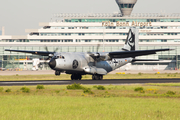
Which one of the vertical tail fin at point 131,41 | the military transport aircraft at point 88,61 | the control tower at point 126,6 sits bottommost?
the military transport aircraft at point 88,61

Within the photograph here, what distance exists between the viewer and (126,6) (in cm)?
13362

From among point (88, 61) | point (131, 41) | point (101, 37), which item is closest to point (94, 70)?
point (88, 61)

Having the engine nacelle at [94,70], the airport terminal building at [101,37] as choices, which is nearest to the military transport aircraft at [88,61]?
the engine nacelle at [94,70]

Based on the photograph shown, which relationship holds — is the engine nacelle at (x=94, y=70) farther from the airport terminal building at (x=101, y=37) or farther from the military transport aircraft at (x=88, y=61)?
the airport terminal building at (x=101, y=37)

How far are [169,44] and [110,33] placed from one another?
2612cm

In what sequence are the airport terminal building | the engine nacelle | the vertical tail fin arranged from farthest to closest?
the airport terminal building, the vertical tail fin, the engine nacelle

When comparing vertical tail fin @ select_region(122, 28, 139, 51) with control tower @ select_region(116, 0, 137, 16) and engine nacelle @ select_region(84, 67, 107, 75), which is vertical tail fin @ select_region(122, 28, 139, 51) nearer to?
engine nacelle @ select_region(84, 67, 107, 75)

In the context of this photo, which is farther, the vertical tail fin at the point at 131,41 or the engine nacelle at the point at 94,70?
the vertical tail fin at the point at 131,41

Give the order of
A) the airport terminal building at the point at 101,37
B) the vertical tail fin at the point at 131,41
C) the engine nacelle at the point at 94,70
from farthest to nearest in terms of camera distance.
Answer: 1. the airport terminal building at the point at 101,37
2. the vertical tail fin at the point at 131,41
3. the engine nacelle at the point at 94,70

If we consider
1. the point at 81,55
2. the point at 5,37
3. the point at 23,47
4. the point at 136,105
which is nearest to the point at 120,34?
the point at 23,47

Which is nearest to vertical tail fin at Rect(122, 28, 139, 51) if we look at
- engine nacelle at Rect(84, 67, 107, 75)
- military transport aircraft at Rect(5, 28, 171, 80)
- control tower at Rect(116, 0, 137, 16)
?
military transport aircraft at Rect(5, 28, 171, 80)

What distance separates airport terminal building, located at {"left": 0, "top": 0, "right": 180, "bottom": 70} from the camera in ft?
385

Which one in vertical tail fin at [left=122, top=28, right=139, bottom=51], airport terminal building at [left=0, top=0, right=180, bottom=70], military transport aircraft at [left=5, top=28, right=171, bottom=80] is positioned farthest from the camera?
airport terminal building at [left=0, top=0, right=180, bottom=70]

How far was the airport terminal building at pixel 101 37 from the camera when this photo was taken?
118 meters
